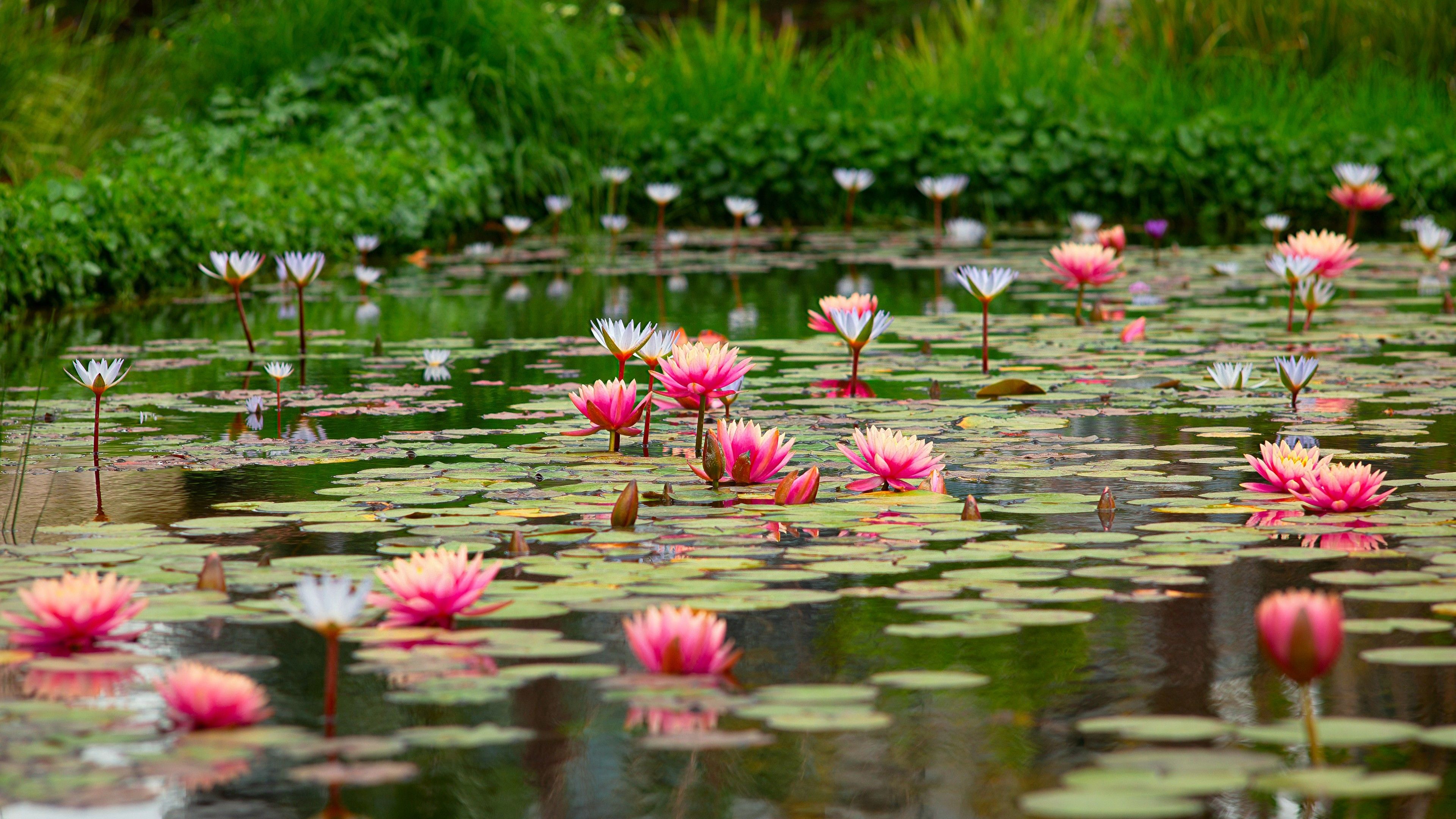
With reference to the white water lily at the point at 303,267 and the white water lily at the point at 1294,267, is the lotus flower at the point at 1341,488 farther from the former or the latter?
the white water lily at the point at 303,267

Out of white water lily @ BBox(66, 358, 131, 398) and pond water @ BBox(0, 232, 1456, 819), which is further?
white water lily @ BBox(66, 358, 131, 398)

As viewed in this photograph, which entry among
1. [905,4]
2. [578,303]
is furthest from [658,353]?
[905,4]

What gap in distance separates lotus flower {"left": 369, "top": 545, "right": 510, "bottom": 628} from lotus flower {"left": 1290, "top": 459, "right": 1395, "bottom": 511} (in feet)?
4.55

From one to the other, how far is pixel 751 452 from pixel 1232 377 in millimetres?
1657

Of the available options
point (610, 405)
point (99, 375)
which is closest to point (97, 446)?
point (99, 375)

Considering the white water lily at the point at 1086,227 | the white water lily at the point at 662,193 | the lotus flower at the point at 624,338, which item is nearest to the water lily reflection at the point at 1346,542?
the lotus flower at the point at 624,338

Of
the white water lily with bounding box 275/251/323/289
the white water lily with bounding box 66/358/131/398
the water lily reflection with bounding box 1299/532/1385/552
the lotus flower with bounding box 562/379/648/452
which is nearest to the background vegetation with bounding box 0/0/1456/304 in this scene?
the white water lily with bounding box 275/251/323/289

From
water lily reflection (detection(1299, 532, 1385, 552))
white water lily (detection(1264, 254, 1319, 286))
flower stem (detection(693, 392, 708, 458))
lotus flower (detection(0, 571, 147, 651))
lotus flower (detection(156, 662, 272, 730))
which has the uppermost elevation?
white water lily (detection(1264, 254, 1319, 286))

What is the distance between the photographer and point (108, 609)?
194 centimetres

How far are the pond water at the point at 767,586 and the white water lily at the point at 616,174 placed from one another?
4623 mm

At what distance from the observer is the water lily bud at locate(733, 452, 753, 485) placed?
9.37ft

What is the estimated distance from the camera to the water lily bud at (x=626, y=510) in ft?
8.36

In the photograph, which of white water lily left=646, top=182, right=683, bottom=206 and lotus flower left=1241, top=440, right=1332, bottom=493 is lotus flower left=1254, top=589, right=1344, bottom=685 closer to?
lotus flower left=1241, top=440, right=1332, bottom=493

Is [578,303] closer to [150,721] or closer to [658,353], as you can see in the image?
[658,353]
